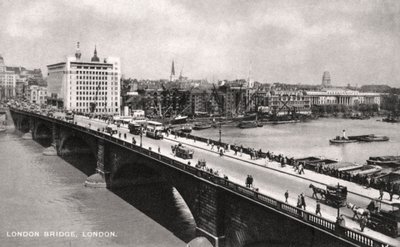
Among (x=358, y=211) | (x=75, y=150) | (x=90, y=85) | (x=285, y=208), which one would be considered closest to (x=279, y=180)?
(x=285, y=208)

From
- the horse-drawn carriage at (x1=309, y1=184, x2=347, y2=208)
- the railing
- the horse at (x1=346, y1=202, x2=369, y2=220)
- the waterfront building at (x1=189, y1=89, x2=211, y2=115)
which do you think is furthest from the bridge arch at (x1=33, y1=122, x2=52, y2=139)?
the waterfront building at (x1=189, y1=89, x2=211, y2=115)

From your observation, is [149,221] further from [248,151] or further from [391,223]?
[391,223]

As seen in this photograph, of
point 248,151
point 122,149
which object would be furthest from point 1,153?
point 248,151

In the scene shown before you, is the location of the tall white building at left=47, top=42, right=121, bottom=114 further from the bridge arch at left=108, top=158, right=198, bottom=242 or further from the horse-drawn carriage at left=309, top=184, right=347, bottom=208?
the horse-drawn carriage at left=309, top=184, right=347, bottom=208

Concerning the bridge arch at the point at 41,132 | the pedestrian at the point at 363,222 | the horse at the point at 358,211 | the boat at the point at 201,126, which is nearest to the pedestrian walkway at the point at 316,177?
the horse at the point at 358,211

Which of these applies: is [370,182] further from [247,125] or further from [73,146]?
[247,125]

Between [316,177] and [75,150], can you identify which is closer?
[316,177]

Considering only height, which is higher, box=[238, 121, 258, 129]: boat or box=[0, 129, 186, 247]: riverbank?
box=[238, 121, 258, 129]: boat
